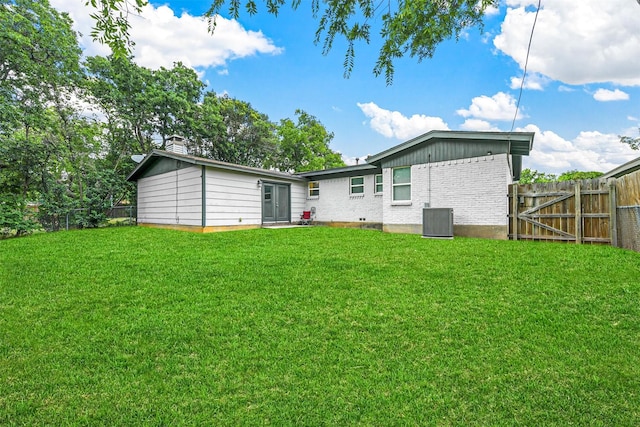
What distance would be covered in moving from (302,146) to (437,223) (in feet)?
73.5

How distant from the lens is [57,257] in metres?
6.30

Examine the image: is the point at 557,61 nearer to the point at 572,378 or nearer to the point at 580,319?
the point at 580,319

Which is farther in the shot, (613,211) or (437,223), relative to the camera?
(437,223)

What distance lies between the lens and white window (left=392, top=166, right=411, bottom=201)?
1067cm

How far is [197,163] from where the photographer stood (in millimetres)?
10586

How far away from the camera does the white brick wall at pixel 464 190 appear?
29.0ft

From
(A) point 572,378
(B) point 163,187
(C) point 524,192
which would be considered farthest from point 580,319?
(B) point 163,187

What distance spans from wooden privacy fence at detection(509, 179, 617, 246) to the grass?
104 inches

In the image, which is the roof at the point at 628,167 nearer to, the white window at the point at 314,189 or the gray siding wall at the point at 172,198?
the white window at the point at 314,189

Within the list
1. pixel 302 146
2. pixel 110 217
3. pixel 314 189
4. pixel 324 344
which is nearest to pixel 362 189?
pixel 314 189

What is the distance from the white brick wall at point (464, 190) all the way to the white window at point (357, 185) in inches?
110

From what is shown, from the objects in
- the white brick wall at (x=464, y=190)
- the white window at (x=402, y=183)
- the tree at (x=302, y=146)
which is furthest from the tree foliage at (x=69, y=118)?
the white brick wall at (x=464, y=190)

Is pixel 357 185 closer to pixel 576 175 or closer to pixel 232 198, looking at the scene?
pixel 232 198

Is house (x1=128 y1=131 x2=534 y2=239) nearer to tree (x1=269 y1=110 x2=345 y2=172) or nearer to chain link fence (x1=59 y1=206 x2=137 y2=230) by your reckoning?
chain link fence (x1=59 y1=206 x2=137 y2=230)
